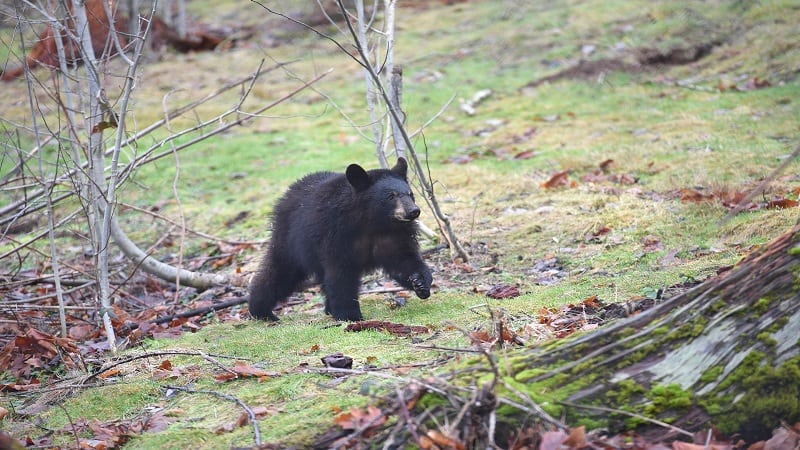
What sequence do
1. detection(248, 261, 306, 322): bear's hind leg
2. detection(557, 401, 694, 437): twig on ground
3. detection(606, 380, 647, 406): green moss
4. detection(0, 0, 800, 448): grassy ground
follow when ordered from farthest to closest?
detection(248, 261, 306, 322): bear's hind leg
detection(0, 0, 800, 448): grassy ground
detection(606, 380, 647, 406): green moss
detection(557, 401, 694, 437): twig on ground

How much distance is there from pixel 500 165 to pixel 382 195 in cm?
518

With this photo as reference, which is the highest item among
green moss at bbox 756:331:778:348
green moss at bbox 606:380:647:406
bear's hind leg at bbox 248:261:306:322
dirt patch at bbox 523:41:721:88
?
dirt patch at bbox 523:41:721:88

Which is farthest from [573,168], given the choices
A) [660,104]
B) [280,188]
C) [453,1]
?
[453,1]

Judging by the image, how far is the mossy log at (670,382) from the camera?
3291 mm

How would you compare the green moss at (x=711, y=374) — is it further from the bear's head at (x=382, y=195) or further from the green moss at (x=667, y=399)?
the bear's head at (x=382, y=195)

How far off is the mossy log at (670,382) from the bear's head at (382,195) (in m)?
3.22

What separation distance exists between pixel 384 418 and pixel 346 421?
0.19 meters

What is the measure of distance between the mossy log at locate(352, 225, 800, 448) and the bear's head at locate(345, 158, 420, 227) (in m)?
3.22

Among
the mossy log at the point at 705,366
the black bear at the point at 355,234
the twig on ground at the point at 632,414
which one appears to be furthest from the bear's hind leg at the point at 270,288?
the twig on ground at the point at 632,414

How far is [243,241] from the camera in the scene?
1009cm

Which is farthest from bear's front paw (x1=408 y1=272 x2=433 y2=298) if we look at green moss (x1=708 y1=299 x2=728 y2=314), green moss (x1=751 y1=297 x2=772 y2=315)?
green moss (x1=751 y1=297 x2=772 y2=315)

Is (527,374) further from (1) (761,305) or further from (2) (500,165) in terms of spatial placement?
(2) (500,165)

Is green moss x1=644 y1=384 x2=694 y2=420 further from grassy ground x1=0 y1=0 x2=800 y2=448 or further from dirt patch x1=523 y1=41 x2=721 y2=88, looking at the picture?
dirt patch x1=523 y1=41 x2=721 y2=88

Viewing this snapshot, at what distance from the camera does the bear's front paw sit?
6766 mm
